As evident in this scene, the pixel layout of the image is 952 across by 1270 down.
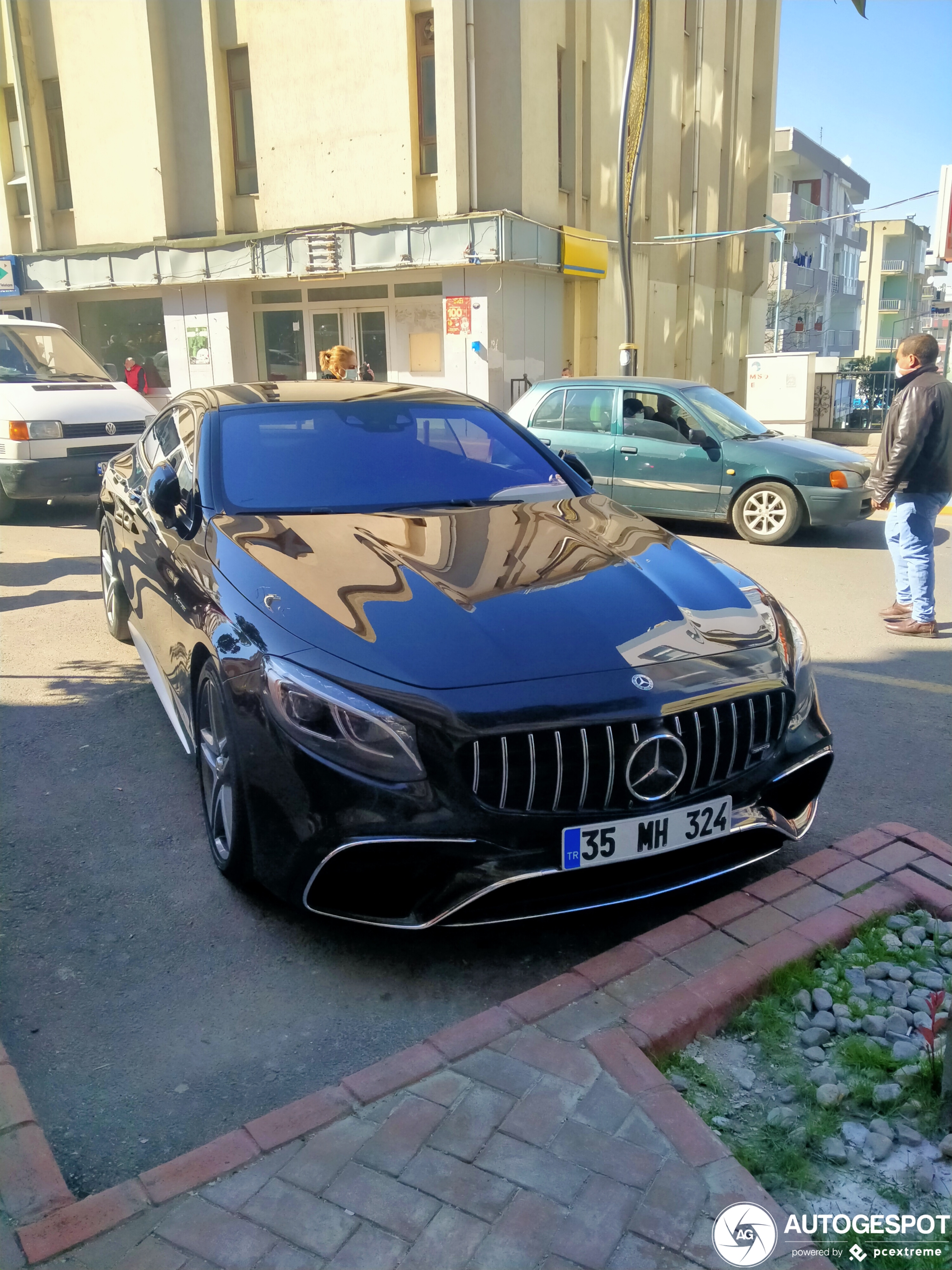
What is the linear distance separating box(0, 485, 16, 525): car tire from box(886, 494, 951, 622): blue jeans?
8.33m

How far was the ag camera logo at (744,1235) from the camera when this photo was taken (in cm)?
197

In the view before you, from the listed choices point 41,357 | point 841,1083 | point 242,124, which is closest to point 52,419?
point 41,357

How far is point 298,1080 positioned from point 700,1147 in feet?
3.31

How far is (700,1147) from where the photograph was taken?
221cm

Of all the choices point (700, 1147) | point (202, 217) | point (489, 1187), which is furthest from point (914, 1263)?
point (202, 217)

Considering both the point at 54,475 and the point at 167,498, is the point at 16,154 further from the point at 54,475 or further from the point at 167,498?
the point at 167,498

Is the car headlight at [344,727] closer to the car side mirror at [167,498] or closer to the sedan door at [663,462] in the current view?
the car side mirror at [167,498]

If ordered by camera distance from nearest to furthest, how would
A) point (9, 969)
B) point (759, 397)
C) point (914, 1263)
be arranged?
1. point (914, 1263)
2. point (9, 969)
3. point (759, 397)

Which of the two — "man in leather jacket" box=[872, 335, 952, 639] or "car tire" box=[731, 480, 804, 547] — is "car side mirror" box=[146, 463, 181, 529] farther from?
"car tire" box=[731, 480, 804, 547]

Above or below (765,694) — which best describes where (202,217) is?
above

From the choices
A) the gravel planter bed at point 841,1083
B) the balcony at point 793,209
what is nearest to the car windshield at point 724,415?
the gravel planter bed at point 841,1083

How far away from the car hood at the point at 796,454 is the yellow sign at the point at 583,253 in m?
8.96

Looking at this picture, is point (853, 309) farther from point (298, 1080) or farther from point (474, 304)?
point (298, 1080)

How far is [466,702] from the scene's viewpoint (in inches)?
111
